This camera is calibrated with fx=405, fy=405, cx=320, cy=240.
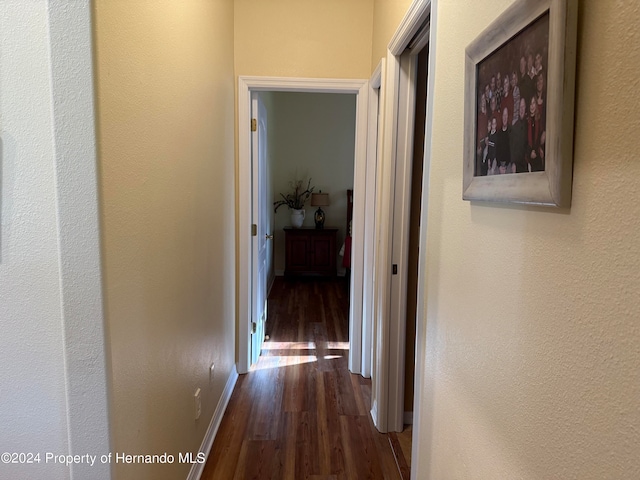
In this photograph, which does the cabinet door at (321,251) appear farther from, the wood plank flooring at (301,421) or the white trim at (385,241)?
the white trim at (385,241)

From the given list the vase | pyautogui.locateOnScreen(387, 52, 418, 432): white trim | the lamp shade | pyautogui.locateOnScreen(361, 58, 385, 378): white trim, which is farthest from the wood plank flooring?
the lamp shade

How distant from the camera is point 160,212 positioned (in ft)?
4.56

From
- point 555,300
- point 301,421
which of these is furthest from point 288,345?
point 555,300

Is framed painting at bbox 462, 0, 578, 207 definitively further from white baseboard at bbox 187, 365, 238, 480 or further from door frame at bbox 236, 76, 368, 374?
door frame at bbox 236, 76, 368, 374

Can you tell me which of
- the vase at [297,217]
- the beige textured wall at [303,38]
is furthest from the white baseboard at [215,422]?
the vase at [297,217]

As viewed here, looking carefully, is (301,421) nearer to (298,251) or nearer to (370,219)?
(370,219)

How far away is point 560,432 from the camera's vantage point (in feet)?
2.22

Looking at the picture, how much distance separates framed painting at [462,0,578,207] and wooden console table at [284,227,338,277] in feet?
15.5

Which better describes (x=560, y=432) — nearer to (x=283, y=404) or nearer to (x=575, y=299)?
(x=575, y=299)

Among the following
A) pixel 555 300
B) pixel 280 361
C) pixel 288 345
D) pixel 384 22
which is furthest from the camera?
pixel 288 345

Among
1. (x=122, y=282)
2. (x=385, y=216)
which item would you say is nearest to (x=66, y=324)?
(x=122, y=282)

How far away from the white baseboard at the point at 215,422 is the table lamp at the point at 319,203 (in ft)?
10.7

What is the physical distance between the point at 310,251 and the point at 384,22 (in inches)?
147

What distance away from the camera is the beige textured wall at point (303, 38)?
2.70 meters
